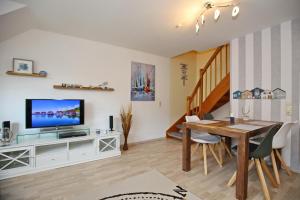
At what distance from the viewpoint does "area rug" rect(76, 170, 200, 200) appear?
1.72 meters

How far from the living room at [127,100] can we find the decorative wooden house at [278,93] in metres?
0.02

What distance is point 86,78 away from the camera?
10.6 ft

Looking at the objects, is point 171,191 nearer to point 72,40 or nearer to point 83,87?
point 83,87

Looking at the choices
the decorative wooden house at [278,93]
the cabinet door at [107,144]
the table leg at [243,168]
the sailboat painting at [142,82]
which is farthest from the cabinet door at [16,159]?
the decorative wooden house at [278,93]

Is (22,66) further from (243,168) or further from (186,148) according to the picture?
(243,168)

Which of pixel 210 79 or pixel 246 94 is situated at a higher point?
pixel 210 79

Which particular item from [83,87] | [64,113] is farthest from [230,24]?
[64,113]

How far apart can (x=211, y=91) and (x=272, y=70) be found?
1548 mm

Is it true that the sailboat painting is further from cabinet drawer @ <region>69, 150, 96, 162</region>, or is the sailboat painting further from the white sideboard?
→ cabinet drawer @ <region>69, 150, 96, 162</region>

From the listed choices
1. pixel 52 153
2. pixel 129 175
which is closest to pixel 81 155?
pixel 52 153

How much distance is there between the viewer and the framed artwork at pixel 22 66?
2.52 metres

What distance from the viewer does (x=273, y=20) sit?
2471mm

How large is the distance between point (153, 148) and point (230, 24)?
285 centimetres

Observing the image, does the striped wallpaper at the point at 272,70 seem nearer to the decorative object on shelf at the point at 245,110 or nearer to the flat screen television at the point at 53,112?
the decorative object on shelf at the point at 245,110
